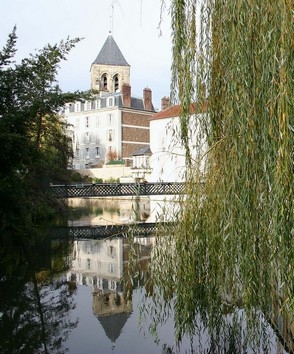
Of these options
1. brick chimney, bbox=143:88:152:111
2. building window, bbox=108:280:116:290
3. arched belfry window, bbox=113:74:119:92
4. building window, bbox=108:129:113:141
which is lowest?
building window, bbox=108:280:116:290

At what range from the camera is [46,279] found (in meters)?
7.53

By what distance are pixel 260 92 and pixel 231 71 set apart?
0.29 metres

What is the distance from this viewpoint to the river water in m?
4.20

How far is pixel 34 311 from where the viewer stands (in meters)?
5.65

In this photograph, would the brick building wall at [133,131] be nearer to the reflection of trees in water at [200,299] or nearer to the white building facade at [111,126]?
the white building facade at [111,126]

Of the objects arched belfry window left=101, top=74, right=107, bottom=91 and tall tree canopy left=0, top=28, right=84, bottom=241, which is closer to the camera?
tall tree canopy left=0, top=28, right=84, bottom=241

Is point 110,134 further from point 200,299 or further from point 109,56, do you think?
point 200,299

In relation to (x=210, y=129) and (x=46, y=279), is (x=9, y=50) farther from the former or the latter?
(x=210, y=129)

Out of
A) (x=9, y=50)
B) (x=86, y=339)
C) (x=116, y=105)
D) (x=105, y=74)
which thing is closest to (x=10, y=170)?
(x=9, y=50)

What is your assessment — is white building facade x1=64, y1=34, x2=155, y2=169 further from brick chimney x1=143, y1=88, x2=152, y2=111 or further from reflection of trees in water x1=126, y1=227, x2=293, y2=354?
reflection of trees in water x1=126, y1=227, x2=293, y2=354

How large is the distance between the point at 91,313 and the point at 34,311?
69 centimetres

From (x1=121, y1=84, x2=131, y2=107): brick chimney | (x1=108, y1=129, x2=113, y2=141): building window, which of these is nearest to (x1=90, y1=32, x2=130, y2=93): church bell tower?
(x1=121, y1=84, x2=131, y2=107): brick chimney

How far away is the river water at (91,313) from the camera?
4202 mm

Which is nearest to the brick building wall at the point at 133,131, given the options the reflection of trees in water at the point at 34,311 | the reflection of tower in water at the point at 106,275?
the reflection of tower in water at the point at 106,275
